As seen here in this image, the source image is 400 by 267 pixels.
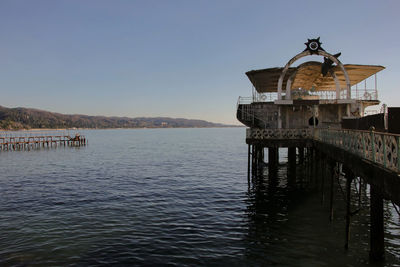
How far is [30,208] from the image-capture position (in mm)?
20312

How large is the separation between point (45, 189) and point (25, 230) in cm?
1163

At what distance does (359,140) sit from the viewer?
12125 mm

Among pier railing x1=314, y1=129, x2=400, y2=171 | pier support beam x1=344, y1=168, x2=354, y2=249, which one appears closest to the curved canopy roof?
pier railing x1=314, y1=129, x2=400, y2=171

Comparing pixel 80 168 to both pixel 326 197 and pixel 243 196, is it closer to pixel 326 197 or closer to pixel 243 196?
pixel 243 196

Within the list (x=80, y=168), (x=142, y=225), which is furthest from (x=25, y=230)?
(x=80, y=168)

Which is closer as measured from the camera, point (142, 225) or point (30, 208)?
point (142, 225)

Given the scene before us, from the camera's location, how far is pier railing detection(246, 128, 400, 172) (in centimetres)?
873

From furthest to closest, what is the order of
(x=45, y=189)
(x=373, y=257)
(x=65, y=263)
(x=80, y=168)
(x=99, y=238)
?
(x=80, y=168), (x=45, y=189), (x=99, y=238), (x=65, y=263), (x=373, y=257)

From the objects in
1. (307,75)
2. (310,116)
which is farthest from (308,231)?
(307,75)

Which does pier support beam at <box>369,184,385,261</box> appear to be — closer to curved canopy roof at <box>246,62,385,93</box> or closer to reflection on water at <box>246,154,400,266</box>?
reflection on water at <box>246,154,400,266</box>

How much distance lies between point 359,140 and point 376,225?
11.0 ft

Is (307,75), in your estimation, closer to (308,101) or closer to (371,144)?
(308,101)

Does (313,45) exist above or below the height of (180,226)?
above

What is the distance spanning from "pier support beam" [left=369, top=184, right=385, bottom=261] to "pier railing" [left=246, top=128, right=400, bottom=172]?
3.84 feet
